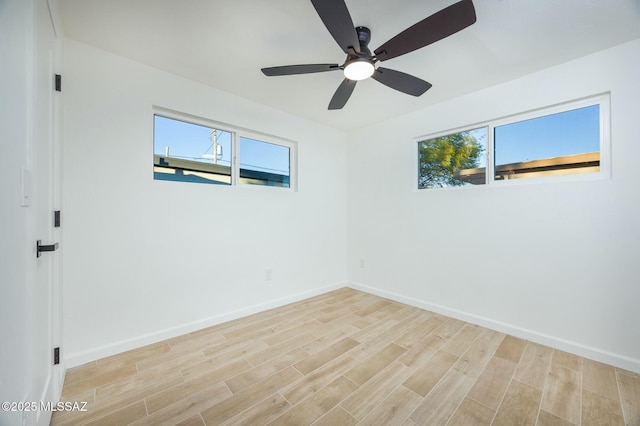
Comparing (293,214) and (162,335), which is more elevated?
(293,214)

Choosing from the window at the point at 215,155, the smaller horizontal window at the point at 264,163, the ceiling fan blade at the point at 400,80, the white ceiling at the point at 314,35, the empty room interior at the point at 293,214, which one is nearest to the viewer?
the empty room interior at the point at 293,214

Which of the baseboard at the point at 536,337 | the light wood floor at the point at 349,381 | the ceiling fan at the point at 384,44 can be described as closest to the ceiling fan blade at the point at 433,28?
the ceiling fan at the point at 384,44

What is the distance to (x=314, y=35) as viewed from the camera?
6.02 ft

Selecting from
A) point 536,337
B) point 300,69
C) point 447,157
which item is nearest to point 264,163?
point 300,69

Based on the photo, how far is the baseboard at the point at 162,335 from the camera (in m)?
1.92

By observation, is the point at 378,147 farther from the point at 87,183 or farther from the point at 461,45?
the point at 87,183

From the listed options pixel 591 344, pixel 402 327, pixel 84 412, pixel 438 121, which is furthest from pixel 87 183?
pixel 591 344

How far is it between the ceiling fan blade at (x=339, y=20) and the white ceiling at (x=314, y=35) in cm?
26

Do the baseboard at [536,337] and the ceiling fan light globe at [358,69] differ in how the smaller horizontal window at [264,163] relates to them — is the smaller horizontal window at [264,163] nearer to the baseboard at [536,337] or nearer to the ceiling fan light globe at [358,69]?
the ceiling fan light globe at [358,69]

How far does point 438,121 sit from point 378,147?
0.85 meters

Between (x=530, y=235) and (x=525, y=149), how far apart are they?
84cm

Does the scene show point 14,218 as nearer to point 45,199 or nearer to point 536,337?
point 45,199

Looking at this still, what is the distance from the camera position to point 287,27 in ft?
5.79

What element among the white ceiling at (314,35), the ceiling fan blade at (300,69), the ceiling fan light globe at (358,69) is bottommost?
the ceiling fan light globe at (358,69)
